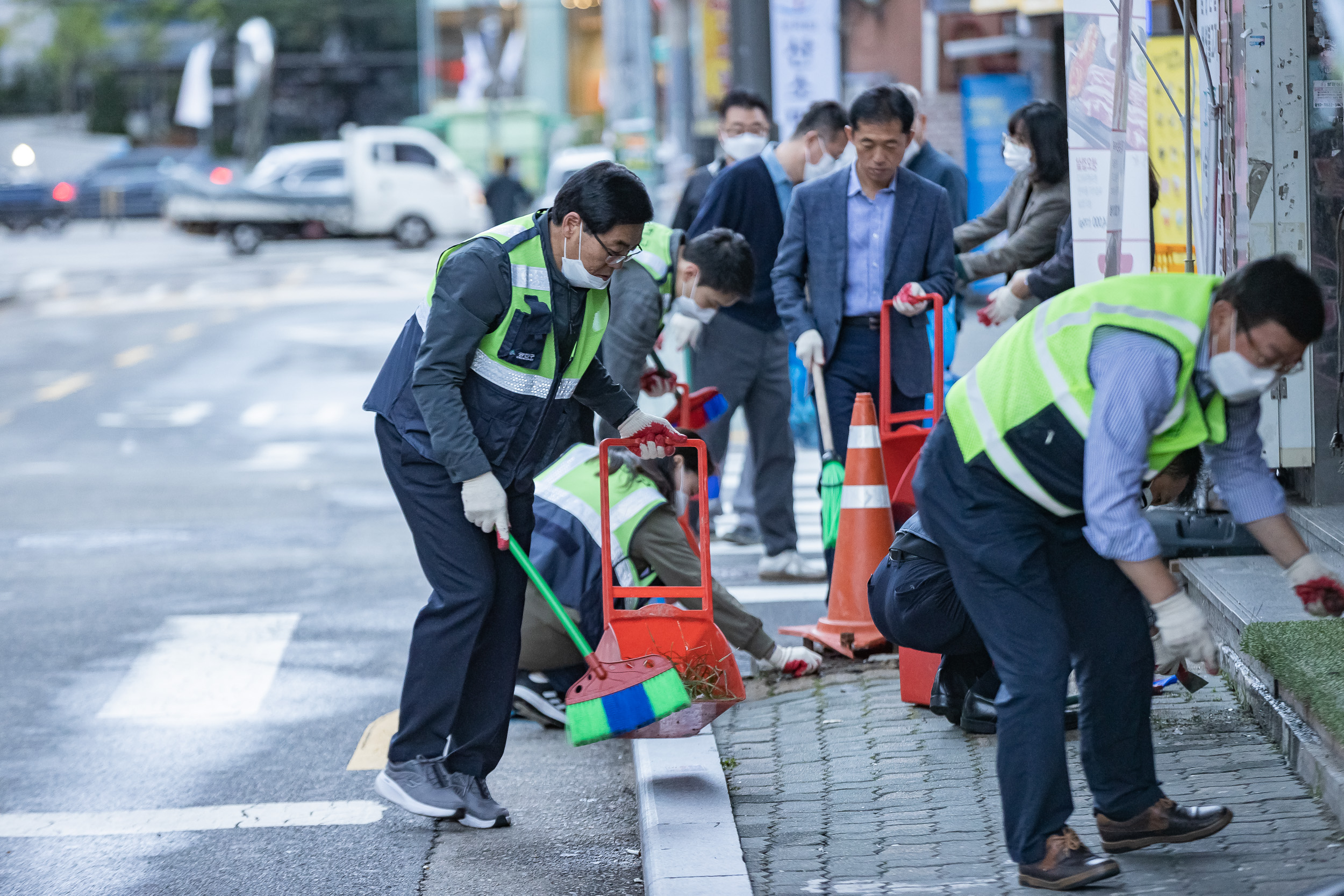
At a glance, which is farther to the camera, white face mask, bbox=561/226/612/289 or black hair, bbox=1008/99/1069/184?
black hair, bbox=1008/99/1069/184

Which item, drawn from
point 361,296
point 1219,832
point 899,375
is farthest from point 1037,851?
point 361,296

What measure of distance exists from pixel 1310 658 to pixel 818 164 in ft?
12.2

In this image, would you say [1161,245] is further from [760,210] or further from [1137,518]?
[1137,518]

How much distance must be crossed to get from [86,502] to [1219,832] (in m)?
7.95

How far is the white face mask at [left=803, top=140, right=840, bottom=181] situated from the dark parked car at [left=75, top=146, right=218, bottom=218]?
34093 millimetres

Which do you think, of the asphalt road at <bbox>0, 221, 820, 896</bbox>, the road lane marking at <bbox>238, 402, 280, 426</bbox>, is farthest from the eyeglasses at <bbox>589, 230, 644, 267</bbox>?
the road lane marking at <bbox>238, 402, 280, 426</bbox>

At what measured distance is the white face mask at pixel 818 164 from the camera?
7.35 metres

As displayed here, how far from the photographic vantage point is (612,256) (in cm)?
420

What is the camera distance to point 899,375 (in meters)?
6.12

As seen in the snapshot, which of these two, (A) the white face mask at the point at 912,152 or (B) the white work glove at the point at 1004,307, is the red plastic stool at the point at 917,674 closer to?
(B) the white work glove at the point at 1004,307

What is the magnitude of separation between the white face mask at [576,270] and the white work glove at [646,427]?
55 cm

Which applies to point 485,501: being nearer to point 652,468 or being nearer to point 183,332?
point 652,468

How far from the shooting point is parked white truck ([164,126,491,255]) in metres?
30.1

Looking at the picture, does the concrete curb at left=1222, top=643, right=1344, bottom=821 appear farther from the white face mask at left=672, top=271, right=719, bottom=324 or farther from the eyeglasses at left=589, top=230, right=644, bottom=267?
the white face mask at left=672, top=271, right=719, bottom=324
